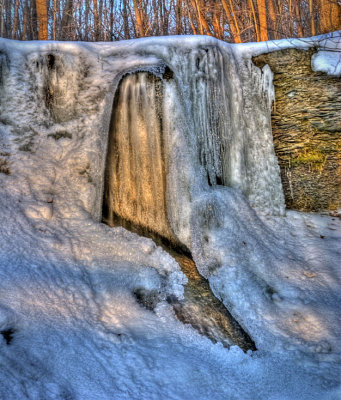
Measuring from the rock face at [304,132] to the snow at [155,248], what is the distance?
0.47 feet

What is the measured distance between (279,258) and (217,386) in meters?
1.65

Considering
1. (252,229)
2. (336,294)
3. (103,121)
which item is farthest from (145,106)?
(336,294)

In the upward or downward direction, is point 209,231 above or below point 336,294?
above

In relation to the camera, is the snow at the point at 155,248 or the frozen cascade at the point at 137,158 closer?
the snow at the point at 155,248

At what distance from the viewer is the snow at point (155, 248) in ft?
7.09

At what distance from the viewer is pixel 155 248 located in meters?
3.35

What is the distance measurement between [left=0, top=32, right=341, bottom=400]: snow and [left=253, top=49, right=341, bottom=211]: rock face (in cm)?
14

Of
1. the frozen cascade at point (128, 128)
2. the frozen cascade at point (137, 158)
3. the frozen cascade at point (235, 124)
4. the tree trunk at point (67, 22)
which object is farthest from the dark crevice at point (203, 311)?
the tree trunk at point (67, 22)

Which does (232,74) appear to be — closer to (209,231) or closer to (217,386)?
(209,231)

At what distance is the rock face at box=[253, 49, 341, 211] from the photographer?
4297 millimetres

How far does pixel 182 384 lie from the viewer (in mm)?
2105

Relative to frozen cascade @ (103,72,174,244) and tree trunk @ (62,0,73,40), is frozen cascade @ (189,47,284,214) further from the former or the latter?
tree trunk @ (62,0,73,40)

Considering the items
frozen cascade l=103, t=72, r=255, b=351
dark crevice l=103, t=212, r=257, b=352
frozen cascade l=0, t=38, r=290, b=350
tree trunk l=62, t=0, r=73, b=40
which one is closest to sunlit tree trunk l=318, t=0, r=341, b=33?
frozen cascade l=0, t=38, r=290, b=350

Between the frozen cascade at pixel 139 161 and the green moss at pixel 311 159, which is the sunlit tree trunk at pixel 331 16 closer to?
the green moss at pixel 311 159
